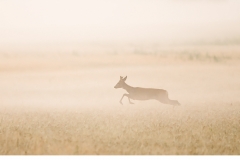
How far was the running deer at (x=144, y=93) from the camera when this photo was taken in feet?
11.5

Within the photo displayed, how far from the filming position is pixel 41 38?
11.8 ft

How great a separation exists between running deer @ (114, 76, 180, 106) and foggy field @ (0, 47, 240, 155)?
5 cm

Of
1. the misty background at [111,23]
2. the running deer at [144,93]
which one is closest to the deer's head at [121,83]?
the running deer at [144,93]

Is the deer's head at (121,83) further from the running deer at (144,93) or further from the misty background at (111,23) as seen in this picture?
the misty background at (111,23)

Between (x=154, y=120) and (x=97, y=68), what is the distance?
2.64 ft

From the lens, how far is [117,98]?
11.6ft

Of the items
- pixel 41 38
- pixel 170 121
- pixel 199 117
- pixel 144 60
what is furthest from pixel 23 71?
pixel 199 117

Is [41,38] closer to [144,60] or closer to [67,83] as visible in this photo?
[67,83]

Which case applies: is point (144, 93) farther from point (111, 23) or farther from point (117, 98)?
point (111, 23)

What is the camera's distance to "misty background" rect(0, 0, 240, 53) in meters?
3.57

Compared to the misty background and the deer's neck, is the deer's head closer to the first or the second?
the deer's neck

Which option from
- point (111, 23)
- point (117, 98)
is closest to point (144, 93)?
point (117, 98)

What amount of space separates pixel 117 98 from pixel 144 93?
0.28 meters

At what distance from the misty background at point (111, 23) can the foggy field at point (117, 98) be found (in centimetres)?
12
